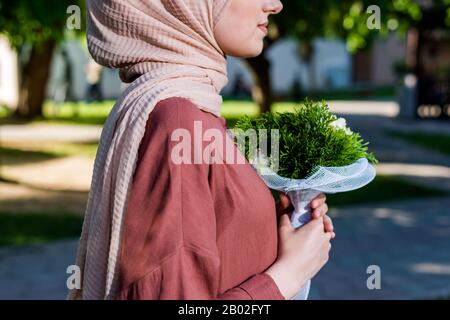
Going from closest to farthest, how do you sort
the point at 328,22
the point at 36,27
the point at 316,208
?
the point at 316,208 < the point at 36,27 < the point at 328,22

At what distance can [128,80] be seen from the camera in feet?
5.98

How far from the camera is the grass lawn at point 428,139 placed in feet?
60.7

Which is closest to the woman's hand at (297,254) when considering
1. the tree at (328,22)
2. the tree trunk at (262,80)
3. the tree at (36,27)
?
the tree at (36,27)

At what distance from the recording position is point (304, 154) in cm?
192

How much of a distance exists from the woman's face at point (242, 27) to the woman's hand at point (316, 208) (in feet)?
1.22

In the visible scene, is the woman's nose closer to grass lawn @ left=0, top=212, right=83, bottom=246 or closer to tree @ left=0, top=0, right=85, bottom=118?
tree @ left=0, top=0, right=85, bottom=118

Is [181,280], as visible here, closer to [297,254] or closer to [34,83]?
[297,254]

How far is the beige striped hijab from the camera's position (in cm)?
166

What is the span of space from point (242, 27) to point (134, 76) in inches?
10.7

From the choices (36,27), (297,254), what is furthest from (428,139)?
(297,254)

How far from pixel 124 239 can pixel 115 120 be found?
0.28 meters

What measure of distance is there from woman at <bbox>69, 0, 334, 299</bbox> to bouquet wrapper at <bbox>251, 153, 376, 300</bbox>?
1.3 inches

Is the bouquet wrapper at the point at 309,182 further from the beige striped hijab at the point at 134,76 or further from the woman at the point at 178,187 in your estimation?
the beige striped hijab at the point at 134,76
